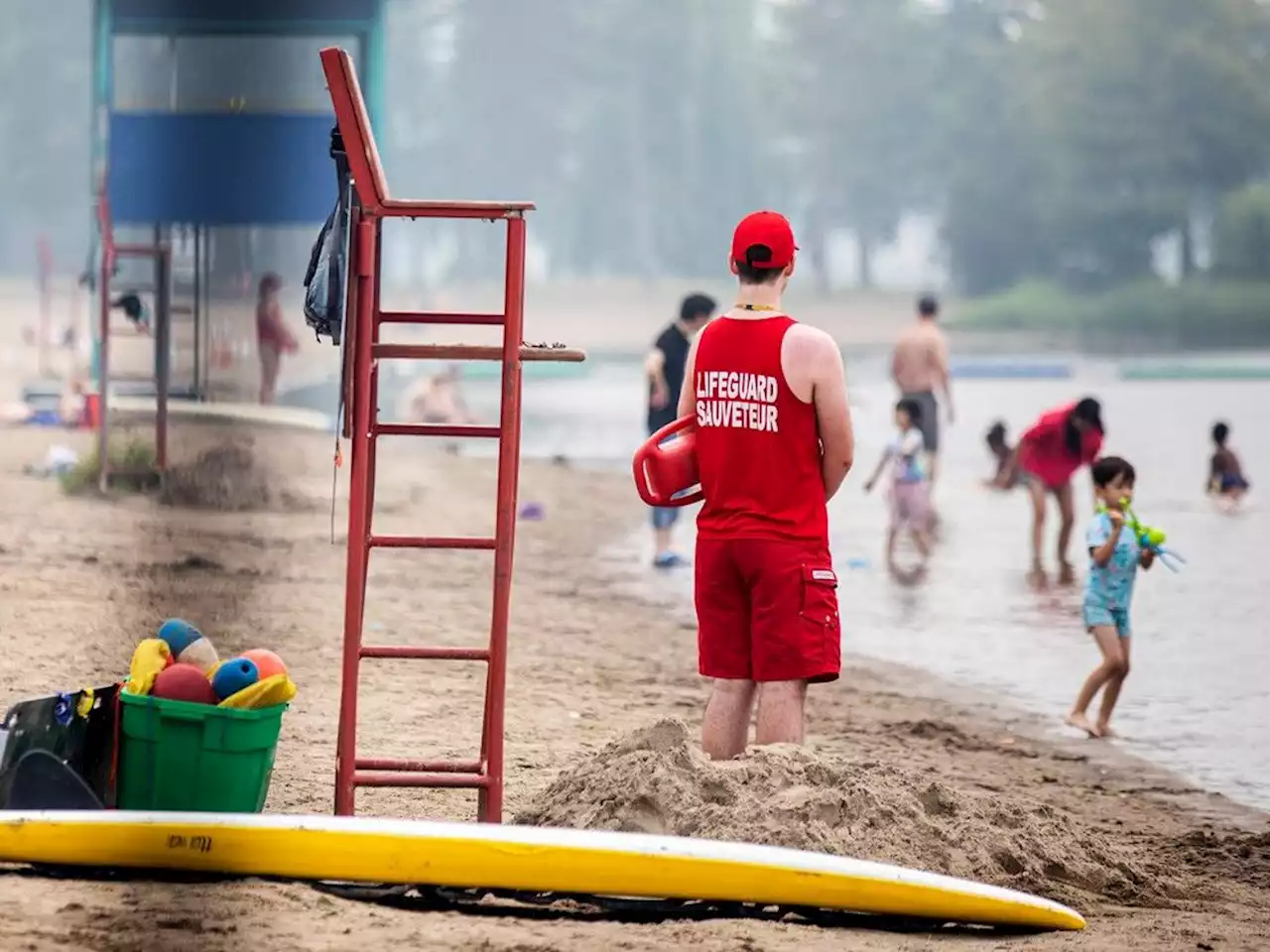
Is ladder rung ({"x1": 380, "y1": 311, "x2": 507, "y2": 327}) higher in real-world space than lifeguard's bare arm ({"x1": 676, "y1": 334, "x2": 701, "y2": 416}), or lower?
higher

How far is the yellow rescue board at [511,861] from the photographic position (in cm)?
538

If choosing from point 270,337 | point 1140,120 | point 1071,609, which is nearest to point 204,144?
point 270,337

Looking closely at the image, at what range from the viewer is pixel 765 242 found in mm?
5945

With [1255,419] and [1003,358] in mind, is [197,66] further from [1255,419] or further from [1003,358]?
[1003,358]

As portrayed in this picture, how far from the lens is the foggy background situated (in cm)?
7025

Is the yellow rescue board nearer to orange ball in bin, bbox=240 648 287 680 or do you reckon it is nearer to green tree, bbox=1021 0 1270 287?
orange ball in bin, bbox=240 648 287 680

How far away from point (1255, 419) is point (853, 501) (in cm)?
1566

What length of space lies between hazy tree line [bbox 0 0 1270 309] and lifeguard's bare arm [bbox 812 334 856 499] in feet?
206

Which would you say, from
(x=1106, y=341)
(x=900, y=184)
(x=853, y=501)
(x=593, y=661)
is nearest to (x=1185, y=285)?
(x=1106, y=341)

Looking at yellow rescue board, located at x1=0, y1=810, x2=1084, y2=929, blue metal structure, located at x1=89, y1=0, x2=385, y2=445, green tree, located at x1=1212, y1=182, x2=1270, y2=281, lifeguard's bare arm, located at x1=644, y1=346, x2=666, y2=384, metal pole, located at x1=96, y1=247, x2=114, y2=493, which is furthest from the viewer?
green tree, located at x1=1212, y1=182, x2=1270, y2=281

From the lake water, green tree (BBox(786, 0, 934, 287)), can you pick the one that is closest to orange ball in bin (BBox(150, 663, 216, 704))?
the lake water

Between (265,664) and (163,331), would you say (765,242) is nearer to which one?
(265,664)

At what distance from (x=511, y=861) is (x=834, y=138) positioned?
78.0 meters

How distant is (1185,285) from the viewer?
219ft
